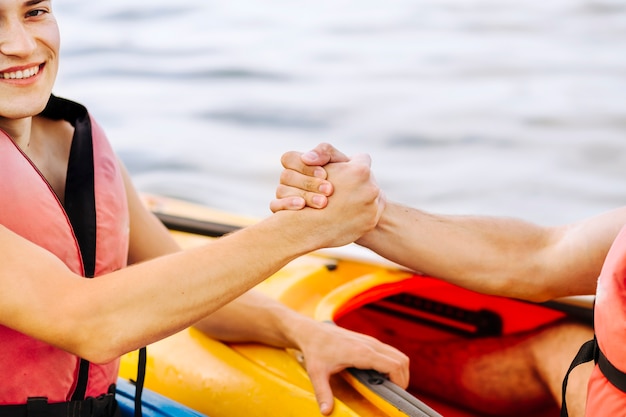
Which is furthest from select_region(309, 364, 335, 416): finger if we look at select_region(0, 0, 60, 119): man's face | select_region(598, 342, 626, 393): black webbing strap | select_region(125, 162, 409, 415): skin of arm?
select_region(0, 0, 60, 119): man's face

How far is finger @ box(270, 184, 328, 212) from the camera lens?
131 cm

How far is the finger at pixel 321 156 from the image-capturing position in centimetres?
139

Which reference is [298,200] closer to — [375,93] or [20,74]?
[20,74]

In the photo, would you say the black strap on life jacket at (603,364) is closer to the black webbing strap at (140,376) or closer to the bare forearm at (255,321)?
the bare forearm at (255,321)

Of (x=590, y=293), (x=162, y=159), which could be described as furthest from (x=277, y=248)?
(x=162, y=159)

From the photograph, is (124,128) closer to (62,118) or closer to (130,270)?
(62,118)

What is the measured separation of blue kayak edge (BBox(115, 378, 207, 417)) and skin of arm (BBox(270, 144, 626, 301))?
1.34 ft

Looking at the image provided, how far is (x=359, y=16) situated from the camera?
794 centimetres

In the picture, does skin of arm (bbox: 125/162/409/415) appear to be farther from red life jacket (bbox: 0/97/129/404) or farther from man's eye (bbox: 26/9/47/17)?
man's eye (bbox: 26/9/47/17)

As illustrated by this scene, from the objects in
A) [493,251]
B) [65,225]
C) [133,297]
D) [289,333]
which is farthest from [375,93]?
[133,297]

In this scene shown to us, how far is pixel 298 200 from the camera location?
132cm

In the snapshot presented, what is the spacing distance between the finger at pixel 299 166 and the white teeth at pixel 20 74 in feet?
1.30

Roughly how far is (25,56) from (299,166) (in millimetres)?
440

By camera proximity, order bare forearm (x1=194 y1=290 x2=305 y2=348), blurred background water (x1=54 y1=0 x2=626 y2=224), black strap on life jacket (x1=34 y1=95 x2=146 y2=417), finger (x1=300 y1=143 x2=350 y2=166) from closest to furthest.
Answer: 1. black strap on life jacket (x1=34 y1=95 x2=146 y2=417)
2. finger (x1=300 y1=143 x2=350 y2=166)
3. bare forearm (x1=194 y1=290 x2=305 y2=348)
4. blurred background water (x1=54 y1=0 x2=626 y2=224)
